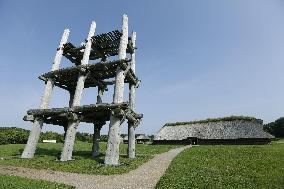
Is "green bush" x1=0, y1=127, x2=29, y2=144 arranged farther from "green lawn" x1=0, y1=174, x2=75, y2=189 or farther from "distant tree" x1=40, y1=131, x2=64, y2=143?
"green lawn" x1=0, y1=174, x2=75, y2=189

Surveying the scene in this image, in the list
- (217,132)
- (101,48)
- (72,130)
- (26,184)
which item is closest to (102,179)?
(26,184)

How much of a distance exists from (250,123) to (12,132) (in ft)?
159

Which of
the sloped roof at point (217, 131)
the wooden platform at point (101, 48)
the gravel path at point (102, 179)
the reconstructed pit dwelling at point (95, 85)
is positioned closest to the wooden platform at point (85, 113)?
the reconstructed pit dwelling at point (95, 85)

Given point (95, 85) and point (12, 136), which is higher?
point (95, 85)

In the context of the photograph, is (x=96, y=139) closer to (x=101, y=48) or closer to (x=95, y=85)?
(x=95, y=85)

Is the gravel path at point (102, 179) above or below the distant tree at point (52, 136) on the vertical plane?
below

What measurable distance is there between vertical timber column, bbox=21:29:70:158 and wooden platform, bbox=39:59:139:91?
1.12 meters

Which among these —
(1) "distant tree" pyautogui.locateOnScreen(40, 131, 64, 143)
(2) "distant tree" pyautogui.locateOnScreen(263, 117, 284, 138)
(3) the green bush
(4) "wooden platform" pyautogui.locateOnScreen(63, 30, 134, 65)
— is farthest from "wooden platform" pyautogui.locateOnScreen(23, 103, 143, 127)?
(2) "distant tree" pyautogui.locateOnScreen(263, 117, 284, 138)

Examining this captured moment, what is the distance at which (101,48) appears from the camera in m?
29.8

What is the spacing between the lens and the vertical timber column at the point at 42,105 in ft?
78.5

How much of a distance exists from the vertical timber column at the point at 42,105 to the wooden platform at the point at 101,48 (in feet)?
3.61

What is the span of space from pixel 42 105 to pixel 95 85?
6.57 m

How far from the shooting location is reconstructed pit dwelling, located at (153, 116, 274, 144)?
157 feet

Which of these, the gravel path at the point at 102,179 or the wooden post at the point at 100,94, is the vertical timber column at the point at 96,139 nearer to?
the wooden post at the point at 100,94
